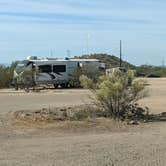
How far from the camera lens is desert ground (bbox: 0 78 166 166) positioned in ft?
37.2

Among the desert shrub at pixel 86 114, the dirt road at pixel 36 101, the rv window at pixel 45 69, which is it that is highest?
the rv window at pixel 45 69

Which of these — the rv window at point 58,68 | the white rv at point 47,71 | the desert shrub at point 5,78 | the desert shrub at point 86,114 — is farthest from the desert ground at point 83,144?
the desert shrub at point 5,78

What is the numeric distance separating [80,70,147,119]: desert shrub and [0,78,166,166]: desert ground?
1158 millimetres

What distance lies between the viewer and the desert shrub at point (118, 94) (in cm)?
2084

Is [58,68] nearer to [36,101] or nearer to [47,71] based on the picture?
[47,71]

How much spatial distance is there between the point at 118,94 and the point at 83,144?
23.2 ft

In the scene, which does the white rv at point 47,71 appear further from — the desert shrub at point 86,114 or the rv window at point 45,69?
the desert shrub at point 86,114

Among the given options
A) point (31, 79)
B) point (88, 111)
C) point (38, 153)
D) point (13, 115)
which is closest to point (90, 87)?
point (88, 111)

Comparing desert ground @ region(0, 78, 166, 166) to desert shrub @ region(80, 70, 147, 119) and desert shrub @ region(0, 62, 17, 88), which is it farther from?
desert shrub @ region(0, 62, 17, 88)

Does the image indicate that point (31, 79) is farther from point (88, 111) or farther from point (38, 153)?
point (38, 153)

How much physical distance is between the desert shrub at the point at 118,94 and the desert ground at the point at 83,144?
1158 millimetres

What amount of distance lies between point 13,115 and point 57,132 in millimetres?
4816

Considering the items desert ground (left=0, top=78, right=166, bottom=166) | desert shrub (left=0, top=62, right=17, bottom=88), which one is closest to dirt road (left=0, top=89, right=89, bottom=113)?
desert ground (left=0, top=78, right=166, bottom=166)

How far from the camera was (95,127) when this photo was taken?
18484mm
